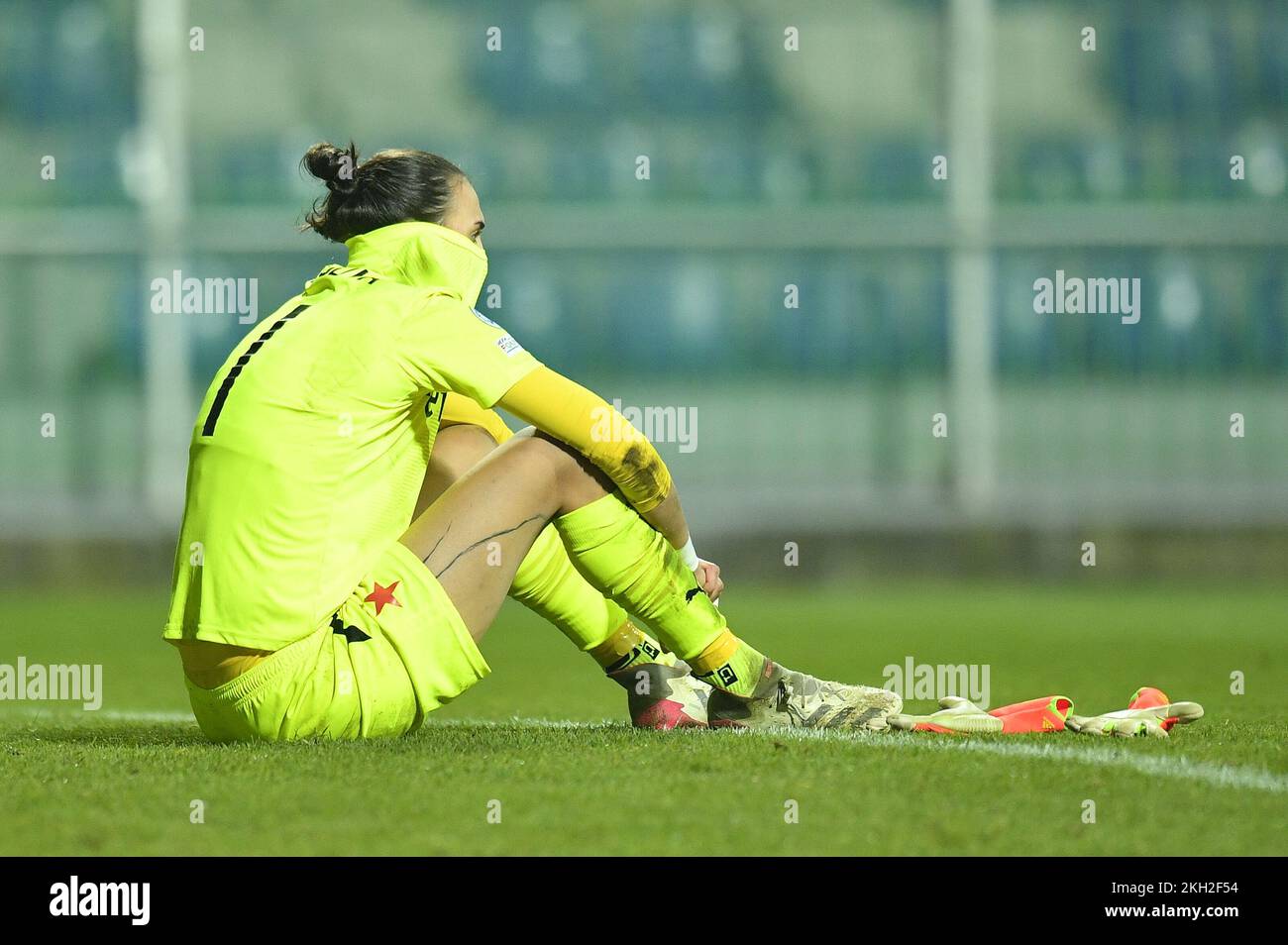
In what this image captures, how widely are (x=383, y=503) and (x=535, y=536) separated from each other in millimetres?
336

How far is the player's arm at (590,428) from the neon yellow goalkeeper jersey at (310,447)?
0.06 meters

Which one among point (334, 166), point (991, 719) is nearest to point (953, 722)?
point (991, 719)

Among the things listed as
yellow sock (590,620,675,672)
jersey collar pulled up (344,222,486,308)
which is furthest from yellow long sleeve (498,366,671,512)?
yellow sock (590,620,675,672)

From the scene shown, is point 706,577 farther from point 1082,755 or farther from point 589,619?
point 1082,755

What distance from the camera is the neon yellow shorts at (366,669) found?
3.69 metres

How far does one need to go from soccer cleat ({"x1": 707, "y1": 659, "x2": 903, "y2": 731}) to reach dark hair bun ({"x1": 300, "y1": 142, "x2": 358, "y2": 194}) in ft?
4.78

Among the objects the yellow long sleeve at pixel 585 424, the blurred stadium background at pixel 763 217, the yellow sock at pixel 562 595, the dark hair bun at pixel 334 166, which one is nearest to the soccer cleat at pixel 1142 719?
the yellow sock at pixel 562 595

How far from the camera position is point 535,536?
384cm

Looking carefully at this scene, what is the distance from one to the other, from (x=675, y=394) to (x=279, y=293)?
2802 mm

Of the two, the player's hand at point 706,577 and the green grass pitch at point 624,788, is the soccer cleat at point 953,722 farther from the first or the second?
the player's hand at point 706,577

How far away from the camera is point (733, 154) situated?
12.1m

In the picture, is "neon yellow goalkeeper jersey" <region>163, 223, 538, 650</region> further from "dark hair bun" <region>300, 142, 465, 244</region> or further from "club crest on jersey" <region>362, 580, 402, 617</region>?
"dark hair bun" <region>300, 142, 465, 244</region>

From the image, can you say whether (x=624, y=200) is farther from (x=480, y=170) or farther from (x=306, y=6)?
(x=306, y=6)

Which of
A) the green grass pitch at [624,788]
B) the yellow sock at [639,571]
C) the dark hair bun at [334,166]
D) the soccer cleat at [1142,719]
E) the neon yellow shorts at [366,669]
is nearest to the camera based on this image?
the green grass pitch at [624,788]
